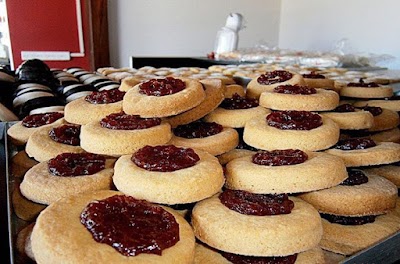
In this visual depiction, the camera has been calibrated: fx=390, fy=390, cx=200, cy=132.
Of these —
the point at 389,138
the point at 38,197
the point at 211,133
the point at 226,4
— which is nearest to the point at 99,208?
the point at 38,197

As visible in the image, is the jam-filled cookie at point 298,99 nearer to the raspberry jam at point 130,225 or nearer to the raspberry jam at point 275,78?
the raspberry jam at point 275,78

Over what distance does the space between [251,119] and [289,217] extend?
68 centimetres

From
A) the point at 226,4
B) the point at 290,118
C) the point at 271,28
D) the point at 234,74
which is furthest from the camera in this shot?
the point at 271,28

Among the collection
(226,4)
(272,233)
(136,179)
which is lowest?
(272,233)

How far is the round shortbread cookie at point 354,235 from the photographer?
137 cm

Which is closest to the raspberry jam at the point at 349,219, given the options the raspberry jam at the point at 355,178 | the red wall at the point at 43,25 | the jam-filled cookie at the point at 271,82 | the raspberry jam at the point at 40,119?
the raspberry jam at the point at 355,178

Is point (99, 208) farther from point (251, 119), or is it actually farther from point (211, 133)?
point (251, 119)

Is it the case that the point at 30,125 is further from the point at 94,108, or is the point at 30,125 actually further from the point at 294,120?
the point at 294,120

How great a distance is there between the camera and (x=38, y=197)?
134 centimetres

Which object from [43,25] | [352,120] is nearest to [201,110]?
[352,120]

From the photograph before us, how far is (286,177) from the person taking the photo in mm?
1334

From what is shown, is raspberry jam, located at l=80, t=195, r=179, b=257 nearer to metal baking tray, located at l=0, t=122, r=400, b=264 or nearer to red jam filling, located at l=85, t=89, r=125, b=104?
metal baking tray, located at l=0, t=122, r=400, b=264

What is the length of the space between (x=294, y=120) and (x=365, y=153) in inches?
12.4

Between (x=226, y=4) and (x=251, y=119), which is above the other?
(x=226, y=4)
